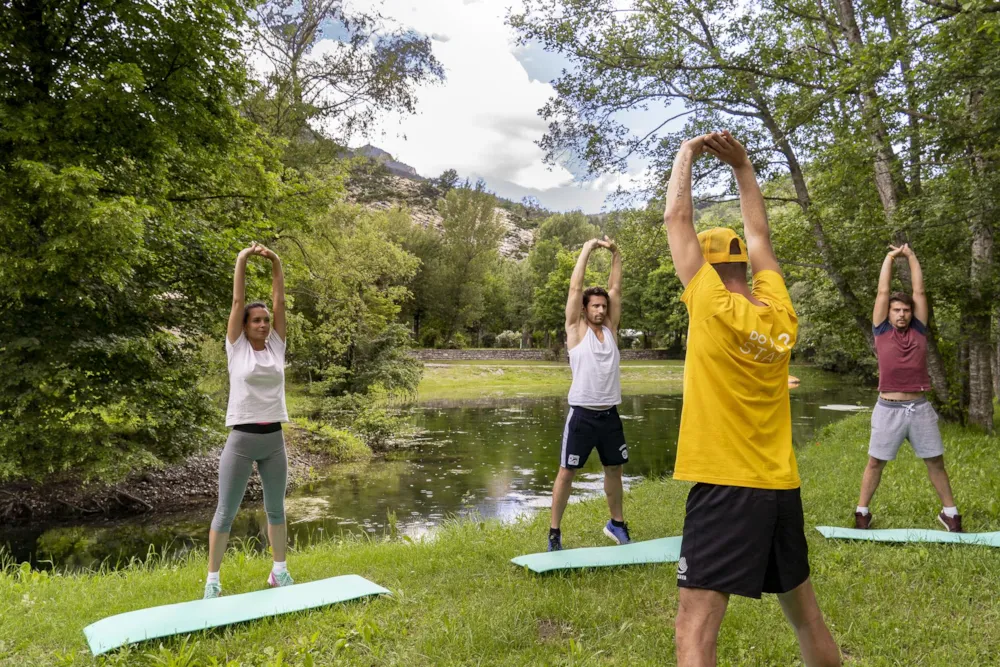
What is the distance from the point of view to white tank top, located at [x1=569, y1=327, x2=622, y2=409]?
510 cm

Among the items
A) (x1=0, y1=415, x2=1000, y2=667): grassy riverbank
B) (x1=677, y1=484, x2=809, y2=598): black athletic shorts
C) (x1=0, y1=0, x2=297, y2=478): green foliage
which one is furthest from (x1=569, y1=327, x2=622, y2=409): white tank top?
(x1=0, y1=0, x2=297, y2=478): green foliage

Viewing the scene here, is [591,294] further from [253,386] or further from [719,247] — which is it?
[719,247]

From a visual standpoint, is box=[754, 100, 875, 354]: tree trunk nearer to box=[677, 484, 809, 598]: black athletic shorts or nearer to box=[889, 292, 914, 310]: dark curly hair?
box=[889, 292, 914, 310]: dark curly hair

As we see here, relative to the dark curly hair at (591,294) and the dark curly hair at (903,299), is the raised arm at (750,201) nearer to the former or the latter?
the dark curly hair at (591,294)

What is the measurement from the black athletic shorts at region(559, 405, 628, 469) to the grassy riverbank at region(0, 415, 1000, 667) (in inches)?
36.3

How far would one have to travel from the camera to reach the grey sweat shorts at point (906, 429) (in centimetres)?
523

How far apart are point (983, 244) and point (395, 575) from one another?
9202mm

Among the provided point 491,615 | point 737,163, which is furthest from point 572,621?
point 737,163

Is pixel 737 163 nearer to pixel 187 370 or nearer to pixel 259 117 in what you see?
pixel 187 370

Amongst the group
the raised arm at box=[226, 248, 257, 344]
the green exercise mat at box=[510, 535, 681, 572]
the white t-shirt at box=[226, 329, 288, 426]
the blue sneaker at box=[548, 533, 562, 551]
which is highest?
the raised arm at box=[226, 248, 257, 344]

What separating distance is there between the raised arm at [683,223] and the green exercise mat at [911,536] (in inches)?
152

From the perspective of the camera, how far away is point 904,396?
540cm

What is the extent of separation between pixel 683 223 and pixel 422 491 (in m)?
10.7

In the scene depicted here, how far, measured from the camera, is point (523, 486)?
12344 millimetres
